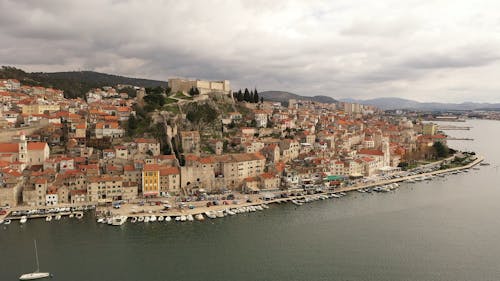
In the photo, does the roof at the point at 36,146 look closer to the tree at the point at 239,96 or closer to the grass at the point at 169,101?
the grass at the point at 169,101

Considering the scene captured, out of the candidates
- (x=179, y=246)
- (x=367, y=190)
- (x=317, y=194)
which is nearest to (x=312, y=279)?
(x=179, y=246)

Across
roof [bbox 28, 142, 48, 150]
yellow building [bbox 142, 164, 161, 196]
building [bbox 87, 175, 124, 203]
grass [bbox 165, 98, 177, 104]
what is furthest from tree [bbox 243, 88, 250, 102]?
building [bbox 87, 175, 124, 203]

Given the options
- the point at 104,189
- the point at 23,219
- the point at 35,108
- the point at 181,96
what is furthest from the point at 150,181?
the point at 35,108

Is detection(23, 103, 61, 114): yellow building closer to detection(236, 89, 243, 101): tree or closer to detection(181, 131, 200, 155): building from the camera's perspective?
detection(181, 131, 200, 155): building

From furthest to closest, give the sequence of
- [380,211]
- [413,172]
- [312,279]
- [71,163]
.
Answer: [413,172], [71,163], [380,211], [312,279]

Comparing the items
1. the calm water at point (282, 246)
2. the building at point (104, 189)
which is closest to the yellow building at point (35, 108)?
the building at point (104, 189)

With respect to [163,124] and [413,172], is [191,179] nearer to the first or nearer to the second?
[163,124]
